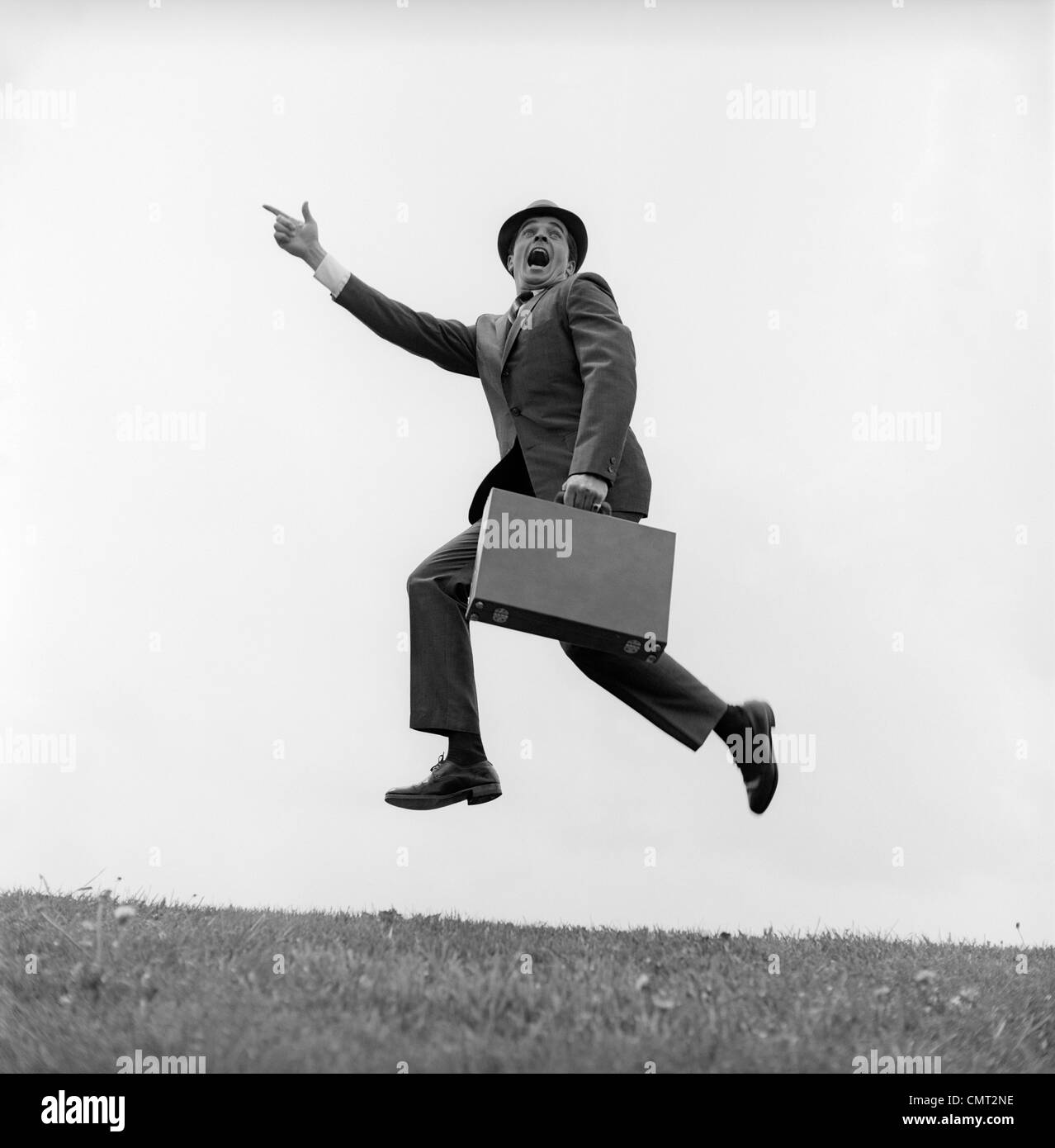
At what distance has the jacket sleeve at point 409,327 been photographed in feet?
19.9

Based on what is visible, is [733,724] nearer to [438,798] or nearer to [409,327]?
[438,798]

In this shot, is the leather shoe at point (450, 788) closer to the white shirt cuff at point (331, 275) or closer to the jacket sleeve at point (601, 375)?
the jacket sleeve at point (601, 375)

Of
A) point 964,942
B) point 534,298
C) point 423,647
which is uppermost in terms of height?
point 534,298

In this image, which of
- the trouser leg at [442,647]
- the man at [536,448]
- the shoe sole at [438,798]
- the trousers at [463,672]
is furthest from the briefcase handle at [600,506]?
the shoe sole at [438,798]

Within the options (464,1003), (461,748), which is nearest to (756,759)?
(461,748)

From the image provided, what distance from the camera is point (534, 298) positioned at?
598 centimetres

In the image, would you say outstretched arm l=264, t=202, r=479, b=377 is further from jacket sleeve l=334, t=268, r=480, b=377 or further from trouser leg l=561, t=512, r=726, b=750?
trouser leg l=561, t=512, r=726, b=750

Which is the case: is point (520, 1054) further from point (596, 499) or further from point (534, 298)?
point (534, 298)

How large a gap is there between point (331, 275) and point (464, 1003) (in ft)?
12.3

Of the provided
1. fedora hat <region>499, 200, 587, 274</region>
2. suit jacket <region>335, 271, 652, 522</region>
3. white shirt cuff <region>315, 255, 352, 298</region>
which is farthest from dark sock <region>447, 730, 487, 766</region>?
fedora hat <region>499, 200, 587, 274</region>

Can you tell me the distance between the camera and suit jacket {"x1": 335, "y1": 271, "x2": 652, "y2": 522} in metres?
5.37

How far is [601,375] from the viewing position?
5.42m
